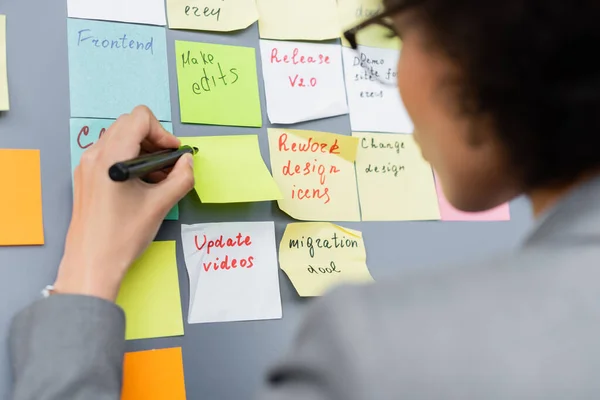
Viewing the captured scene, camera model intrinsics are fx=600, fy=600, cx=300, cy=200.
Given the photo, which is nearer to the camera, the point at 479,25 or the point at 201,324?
the point at 479,25

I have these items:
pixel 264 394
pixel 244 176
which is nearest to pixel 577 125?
pixel 264 394

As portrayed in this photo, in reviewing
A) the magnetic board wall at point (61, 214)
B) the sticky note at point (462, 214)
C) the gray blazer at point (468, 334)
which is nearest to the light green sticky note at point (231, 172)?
the magnetic board wall at point (61, 214)

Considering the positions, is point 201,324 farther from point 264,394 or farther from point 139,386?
point 264,394

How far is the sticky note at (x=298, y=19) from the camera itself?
71 cm

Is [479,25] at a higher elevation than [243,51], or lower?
lower

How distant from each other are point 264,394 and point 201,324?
316mm

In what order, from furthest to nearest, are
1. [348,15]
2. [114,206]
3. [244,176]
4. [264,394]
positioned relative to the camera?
[348,15]
[244,176]
[114,206]
[264,394]

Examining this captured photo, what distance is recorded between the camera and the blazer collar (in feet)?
1.02

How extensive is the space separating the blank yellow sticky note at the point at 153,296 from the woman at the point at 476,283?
6 cm

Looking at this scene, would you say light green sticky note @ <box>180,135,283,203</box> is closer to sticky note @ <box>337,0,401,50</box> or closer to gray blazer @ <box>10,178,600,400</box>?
sticky note @ <box>337,0,401,50</box>

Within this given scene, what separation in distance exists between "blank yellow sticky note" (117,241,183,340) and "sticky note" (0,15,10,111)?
191 millimetres

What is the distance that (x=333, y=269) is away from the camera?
2.22ft

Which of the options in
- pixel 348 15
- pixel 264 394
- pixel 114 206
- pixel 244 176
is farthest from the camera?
pixel 348 15

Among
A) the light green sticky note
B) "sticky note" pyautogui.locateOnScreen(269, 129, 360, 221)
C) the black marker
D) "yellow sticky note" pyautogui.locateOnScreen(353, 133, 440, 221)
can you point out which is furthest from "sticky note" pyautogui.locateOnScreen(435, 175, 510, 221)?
the black marker
